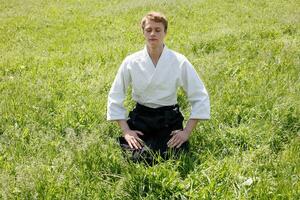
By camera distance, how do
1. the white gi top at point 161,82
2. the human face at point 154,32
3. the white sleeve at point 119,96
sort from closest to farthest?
the human face at point 154,32
the white gi top at point 161,82
the white sleeve at point 119,96

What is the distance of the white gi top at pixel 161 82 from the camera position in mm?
4129

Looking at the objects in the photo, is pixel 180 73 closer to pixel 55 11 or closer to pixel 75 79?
pixel 75 79

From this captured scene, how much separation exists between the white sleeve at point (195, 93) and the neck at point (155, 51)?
0.27 meters

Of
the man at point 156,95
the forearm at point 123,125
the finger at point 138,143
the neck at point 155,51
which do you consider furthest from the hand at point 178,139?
the neck at point 155,51

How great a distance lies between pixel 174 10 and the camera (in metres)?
13.3

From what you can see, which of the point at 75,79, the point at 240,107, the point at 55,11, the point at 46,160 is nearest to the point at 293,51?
the point at 240,107

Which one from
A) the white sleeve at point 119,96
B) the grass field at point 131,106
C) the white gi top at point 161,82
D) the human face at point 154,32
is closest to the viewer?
the grass field at point 131,106

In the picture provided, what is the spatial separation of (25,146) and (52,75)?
256 centimetres

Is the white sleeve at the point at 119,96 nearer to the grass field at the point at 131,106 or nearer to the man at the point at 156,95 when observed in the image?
the man at the point at 156,95

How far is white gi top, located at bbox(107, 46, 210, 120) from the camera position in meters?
4.13

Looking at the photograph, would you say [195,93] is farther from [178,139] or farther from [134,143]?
[134,143]

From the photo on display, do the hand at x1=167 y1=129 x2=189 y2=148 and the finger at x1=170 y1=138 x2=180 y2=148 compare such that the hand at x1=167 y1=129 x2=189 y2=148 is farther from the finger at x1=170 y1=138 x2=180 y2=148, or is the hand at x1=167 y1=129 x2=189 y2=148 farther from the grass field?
the grass field

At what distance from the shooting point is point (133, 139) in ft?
13.6

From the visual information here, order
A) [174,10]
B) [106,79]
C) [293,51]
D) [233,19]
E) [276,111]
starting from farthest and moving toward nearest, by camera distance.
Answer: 1. [174,10]
2. [233,19]
3. [293,51]
4. [106,79]
5. [276,111]
